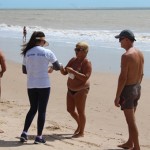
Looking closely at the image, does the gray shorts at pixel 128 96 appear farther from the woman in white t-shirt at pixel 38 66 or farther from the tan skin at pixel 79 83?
the woman in white t-shirt at pixel 38 66

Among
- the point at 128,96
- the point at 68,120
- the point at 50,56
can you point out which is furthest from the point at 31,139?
the point at 68,120

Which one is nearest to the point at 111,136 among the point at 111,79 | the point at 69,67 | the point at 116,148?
the point at 116,148

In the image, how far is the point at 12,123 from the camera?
7973 millimetres

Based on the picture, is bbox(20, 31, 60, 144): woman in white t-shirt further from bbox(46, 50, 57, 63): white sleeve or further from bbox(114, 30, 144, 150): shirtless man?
bbox(114, 30, 144, 150): shirtless man

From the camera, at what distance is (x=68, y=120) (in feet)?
29.0

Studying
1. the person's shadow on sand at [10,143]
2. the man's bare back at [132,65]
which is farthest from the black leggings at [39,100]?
the man's bare back at [132,65]

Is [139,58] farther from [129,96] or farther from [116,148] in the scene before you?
[116,148]

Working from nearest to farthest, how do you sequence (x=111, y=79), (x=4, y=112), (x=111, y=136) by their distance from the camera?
(x=111, y=136) < (x=4, y=112) < (x=111, y=79)

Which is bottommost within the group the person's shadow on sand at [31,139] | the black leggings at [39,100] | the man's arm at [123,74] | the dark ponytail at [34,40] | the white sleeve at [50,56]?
the person's shadow on sand at [31,139]

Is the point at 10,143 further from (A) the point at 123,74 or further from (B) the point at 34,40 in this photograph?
(A) the point at 123,74

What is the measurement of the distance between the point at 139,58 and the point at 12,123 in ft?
9.29

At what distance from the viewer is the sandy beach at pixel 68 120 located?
689cm

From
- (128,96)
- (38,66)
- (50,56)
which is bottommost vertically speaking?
(128,96)

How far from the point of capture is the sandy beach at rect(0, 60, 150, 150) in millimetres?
6887
